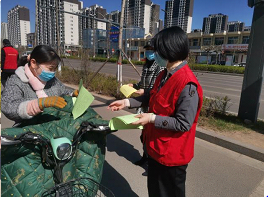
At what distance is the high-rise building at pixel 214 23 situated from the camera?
61.1 meters

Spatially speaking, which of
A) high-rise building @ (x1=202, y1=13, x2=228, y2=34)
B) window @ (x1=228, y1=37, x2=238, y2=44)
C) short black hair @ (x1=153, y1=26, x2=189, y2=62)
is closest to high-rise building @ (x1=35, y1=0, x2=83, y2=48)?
short black hair @ (x1=153, y1=26, x2=189, y2=62)

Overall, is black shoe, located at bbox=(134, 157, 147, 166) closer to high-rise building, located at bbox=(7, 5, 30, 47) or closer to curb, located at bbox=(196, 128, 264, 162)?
curb, located at bbox=(196, 128, 264, 162)

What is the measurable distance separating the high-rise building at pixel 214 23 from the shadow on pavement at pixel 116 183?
64.8m

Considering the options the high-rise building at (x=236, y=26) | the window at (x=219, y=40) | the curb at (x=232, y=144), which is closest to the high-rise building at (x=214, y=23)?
the high-rise building at (x=236, y=26)

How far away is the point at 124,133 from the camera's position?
4.38 m

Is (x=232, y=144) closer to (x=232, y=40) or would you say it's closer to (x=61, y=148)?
(x=61, y=148)

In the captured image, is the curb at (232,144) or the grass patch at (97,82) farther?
the grass patch at (97,82)

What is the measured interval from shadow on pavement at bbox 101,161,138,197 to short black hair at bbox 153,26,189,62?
1.88 meters

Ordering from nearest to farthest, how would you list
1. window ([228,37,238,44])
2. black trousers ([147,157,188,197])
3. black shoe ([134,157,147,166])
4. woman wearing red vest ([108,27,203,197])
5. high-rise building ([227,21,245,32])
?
woman wearing red vest ([108,27,203,197]) < black trousers ([147,157,188,197]) < black shoe ([134,157,147,166]) < window ([228,37,238,44]) < high-rise building ([227,21,245,32])

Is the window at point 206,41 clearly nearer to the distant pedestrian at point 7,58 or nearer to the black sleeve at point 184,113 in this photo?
the distant pedestrian at point 7,58

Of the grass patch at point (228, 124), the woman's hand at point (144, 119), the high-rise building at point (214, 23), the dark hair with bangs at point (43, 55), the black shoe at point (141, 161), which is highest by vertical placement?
the high-rise building at point (214, 23)

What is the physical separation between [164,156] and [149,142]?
163 mm

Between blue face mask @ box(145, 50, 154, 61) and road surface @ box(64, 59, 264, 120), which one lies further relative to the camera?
road surface @ box(64, 59, 264, 120)

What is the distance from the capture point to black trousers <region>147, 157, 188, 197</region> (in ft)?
4.96
